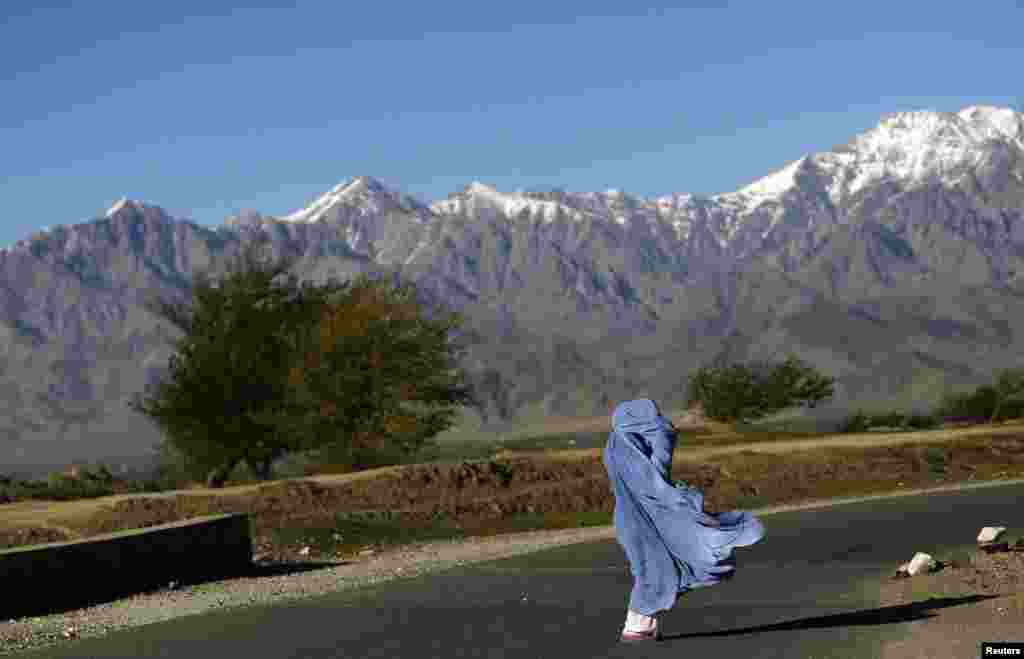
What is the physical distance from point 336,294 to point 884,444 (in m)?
18.5

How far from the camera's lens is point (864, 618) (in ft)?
49.1

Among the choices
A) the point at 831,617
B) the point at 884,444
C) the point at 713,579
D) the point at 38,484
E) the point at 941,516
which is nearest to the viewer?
the point at 713,579

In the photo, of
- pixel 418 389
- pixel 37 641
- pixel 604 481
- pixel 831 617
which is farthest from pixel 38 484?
pixel 831 617

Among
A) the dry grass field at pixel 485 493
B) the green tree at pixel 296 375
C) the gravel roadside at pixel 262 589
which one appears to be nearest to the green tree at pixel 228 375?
the green tree at pixel 296 375

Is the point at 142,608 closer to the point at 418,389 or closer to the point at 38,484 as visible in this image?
the point at 418,389

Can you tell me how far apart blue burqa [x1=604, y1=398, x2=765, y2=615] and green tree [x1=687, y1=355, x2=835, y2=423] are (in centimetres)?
7601

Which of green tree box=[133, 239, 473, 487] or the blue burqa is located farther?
green tree box=[133, 239, 473, 487]

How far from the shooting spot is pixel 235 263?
5644 centimetres

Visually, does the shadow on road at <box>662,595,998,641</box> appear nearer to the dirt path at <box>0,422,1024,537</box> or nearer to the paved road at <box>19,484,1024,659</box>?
the paved road at <box>19,484,1024,659</box>

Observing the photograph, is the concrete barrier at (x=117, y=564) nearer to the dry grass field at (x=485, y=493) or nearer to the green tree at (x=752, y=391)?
the dry grass field at (x=485, y=493)

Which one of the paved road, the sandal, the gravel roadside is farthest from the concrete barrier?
the sandal

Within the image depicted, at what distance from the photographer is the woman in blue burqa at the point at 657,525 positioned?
13484mm

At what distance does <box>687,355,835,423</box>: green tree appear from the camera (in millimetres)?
90188

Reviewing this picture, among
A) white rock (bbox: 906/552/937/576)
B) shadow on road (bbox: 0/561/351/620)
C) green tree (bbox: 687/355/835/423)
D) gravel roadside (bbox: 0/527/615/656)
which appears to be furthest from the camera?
green tree (bbox: 687/355/835/423)
